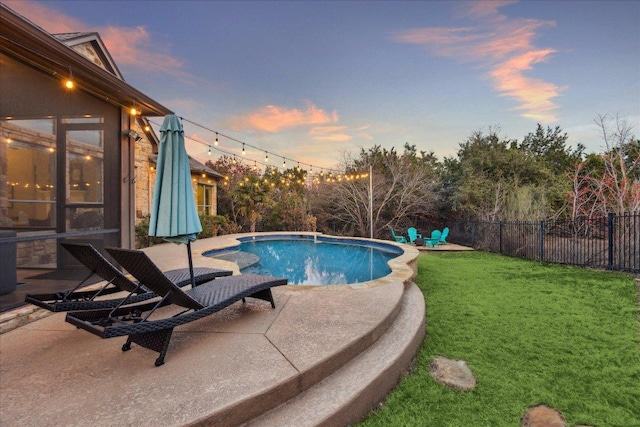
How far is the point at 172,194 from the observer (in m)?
2.95

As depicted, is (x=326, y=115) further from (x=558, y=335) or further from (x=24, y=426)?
(x=24, y=426)

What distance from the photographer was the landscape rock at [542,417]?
2.18m

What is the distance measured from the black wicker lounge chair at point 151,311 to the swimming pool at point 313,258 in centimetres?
432

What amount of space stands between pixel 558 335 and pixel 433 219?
1461 cm

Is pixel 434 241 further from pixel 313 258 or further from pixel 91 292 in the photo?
pixel 91 292

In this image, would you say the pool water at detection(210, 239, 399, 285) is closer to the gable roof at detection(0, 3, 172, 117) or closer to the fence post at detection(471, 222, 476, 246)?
the fence post at detection(471, 222, 476, 246)

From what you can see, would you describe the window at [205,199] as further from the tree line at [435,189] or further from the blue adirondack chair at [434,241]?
the blue adirondack chair at [434,241]

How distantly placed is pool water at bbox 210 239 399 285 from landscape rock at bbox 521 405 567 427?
5.13 m

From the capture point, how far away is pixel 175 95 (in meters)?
13.6

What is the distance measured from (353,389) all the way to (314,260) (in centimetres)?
826

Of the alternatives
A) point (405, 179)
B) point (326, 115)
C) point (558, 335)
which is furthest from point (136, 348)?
point (405, 179)

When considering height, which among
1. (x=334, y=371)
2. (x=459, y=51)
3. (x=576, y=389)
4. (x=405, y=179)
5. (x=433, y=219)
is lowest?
(x=576, y=389)

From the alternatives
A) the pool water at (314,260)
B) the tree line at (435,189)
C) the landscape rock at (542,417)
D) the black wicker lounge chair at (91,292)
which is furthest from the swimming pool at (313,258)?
the landscape rock at (542,417)

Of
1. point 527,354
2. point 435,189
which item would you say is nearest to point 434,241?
point 435,189
